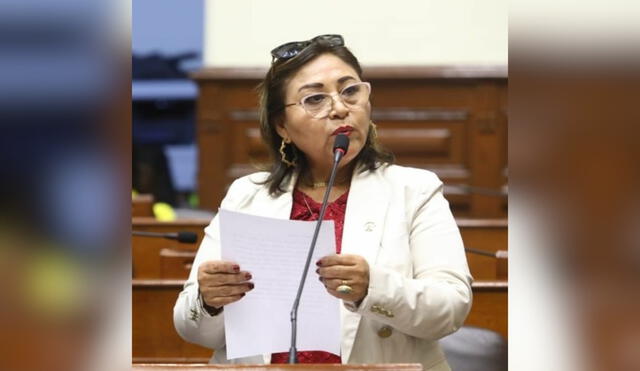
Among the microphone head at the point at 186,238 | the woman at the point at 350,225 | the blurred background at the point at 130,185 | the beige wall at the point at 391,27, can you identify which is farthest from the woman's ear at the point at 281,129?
the beige wall at the point at 391,27

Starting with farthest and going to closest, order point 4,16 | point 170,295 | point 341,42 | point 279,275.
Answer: point 170,295 < point 341,42 < point 279,275 < point 4,16

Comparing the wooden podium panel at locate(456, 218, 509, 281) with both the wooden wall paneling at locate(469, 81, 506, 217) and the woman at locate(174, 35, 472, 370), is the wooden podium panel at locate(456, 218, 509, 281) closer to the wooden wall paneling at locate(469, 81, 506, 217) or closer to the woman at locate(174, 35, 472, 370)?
the woman at locate(174, 35, 472, 370)

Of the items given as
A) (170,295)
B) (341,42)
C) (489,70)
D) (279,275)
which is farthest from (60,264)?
(489,70)

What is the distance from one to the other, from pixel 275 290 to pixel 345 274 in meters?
0.11

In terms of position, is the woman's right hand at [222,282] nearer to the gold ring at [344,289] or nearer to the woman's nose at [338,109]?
the gold ring at [344,289]

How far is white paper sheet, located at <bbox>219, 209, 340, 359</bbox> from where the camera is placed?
4.26 feet

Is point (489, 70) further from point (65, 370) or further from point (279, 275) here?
point (65, 370)

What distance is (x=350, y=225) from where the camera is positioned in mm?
1555

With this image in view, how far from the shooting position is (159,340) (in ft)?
7.47

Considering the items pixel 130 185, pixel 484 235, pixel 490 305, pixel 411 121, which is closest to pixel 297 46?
pixel 490 305

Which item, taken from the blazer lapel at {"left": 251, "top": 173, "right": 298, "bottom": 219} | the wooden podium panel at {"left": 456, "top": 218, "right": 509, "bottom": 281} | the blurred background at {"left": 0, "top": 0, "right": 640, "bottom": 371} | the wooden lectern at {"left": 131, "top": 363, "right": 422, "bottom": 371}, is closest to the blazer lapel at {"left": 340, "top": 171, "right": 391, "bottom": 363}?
the blazer lapel at {"left": 251, "top": 173, "right": 298, "bottom": 219}

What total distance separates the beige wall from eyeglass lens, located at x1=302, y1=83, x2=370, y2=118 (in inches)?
136

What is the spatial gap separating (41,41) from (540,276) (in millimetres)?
332

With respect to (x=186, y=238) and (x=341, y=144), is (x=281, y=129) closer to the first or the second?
(x=341, y=144)
